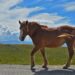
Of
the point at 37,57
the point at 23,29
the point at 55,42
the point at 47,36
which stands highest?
the point at 23,29

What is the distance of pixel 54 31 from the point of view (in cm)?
1127

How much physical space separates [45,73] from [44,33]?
1.60 metres

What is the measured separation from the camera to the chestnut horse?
11.0 metres

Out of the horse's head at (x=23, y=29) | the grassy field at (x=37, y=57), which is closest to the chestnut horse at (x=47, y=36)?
the horse's head at (x=23, y=29)

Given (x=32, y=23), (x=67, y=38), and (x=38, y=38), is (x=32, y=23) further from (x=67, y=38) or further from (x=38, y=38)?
(x=67, y=38)

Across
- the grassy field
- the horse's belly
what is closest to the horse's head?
the horse's belly

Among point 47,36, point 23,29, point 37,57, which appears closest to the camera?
point 23,29

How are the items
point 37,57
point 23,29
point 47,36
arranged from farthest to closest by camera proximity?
point 37,57, point 47,36, point 23,29

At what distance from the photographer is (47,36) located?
11.2m

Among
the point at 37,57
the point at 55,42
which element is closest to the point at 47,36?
the point at 55,42

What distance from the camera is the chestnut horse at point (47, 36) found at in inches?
434

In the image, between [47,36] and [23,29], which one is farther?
[47,36]

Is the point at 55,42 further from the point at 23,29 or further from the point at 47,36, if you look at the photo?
the point at 23,29

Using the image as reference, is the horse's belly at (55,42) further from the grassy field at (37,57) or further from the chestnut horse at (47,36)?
the grassy field at (37,57)
